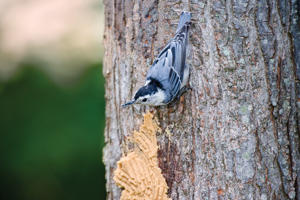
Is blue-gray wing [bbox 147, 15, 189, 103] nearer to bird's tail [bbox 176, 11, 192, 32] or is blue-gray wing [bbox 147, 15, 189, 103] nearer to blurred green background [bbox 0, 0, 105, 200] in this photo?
bird's tail [bbox 176, 11, 192, 32]

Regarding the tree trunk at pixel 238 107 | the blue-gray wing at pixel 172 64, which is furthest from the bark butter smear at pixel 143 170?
the blue-gray wing at pixel 172 64

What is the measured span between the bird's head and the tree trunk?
0.13m

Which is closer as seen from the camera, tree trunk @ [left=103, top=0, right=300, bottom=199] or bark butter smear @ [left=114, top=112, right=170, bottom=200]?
tree trunk @ [left=103, top=0, right=300, bottom=199]

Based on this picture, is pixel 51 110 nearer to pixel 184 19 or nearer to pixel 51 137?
pixel 51 137

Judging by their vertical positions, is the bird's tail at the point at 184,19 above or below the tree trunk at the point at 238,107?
above

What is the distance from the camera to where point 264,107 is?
1997 millimetres

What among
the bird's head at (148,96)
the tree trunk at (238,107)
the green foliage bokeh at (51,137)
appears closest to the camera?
the tree trunk at (238,107)

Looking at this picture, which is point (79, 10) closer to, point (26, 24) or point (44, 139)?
point (26, 24)

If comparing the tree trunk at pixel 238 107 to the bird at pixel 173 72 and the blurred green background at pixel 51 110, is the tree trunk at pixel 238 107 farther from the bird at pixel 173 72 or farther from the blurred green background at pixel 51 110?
the blurred green background at pixel 51 110

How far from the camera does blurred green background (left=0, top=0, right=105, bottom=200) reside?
154 inches

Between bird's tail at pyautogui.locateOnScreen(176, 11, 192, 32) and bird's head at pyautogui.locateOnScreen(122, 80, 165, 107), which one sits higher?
bird's tail at pyautogui.locateOnScreen(176, 11, 192, 32)

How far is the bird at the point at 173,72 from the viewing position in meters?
2.06

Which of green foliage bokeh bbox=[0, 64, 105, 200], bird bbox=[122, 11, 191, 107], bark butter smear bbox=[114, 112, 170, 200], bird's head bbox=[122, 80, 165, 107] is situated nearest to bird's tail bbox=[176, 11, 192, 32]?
bird bbox=[122, 11, 191, 107]

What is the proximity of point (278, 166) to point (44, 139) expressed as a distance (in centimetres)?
257
